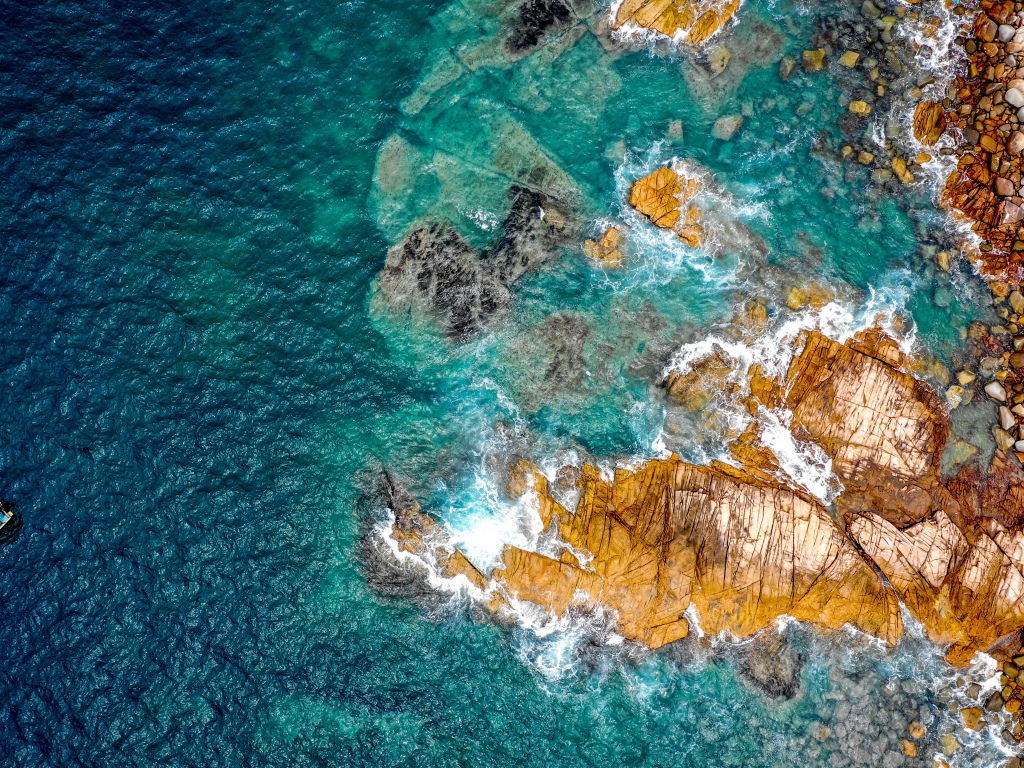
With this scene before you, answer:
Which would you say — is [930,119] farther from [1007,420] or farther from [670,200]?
[1007,420]

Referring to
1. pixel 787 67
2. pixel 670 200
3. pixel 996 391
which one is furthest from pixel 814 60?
pixel 996 391

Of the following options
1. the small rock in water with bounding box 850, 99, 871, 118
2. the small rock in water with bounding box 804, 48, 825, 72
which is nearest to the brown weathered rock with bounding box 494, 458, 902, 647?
the small rock in water with bounding box 850, 99, 871, 118

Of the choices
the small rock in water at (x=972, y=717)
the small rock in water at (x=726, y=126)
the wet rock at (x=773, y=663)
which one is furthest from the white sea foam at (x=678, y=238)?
the small rock in water at (x=972, y=717)

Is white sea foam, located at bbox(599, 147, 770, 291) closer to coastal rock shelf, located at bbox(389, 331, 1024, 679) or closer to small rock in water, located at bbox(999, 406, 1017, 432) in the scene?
coastal rock shelf, located at bbox(389, 331, 1024, 679)

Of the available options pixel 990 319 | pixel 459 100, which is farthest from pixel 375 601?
pixel 990 319

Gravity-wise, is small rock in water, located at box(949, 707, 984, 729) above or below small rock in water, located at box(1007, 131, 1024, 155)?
below
